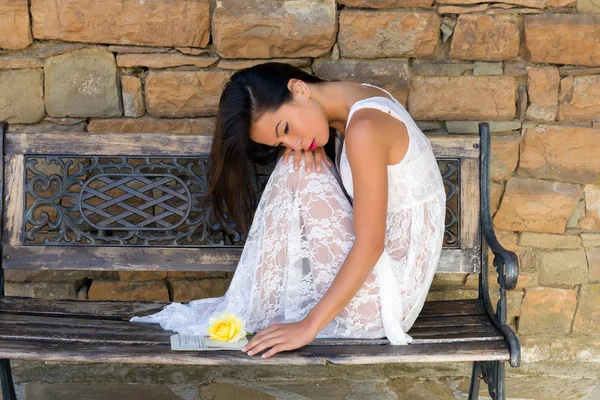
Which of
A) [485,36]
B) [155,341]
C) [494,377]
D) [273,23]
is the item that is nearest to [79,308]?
[155,341]

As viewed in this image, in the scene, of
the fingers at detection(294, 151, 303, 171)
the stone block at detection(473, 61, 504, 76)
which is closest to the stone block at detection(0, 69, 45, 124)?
the fingers at detection(294, 151, 303, 171)

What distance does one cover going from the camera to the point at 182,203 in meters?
3.29

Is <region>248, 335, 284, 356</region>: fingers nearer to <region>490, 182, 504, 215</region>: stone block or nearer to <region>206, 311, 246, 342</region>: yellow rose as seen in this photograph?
<region>206, 311, 246, 342</region>: yellow rose

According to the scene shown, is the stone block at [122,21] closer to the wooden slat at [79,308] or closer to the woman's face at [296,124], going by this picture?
the woman's face at [296,124]

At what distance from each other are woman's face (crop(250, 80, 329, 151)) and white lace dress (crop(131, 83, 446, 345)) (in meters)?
0.13

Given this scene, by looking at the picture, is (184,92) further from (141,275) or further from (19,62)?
(141,275)

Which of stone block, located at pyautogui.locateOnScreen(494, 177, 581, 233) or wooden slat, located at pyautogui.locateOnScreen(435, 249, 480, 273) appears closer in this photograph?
wooden slat, located at pyautogui.locateOnScreen(435, 249, 480, 273)

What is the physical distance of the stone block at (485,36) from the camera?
3.31 m

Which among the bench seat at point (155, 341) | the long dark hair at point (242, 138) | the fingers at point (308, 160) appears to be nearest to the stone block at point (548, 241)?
the bench seat at point (155, 341)

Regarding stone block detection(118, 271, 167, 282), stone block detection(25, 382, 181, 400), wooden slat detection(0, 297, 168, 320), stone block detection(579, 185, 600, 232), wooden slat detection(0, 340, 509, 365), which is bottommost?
stone block detection(25, 382, 181, 400)

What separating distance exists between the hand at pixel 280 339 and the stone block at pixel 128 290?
47.4 inches

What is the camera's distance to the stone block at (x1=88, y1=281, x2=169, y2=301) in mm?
3529

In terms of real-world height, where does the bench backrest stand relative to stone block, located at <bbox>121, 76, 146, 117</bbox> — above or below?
below

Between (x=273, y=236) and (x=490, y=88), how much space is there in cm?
132
